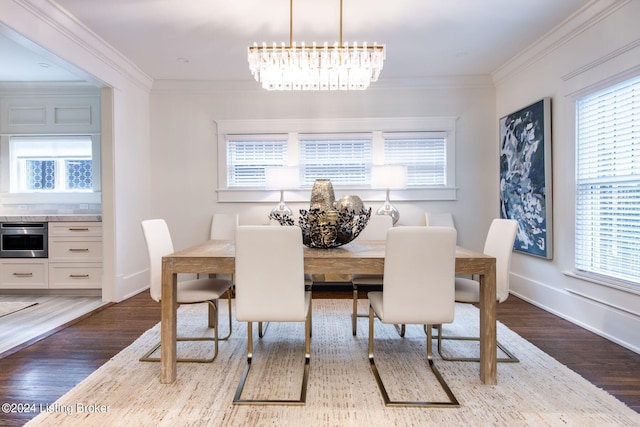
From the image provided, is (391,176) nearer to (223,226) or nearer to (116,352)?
(223,226)

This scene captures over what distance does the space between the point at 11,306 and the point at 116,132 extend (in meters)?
2.07

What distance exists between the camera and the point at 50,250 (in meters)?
3.92

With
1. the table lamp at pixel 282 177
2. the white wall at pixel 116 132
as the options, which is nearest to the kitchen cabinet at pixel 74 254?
the white wall at pixel 116 132

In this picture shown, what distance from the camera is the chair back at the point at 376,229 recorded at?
10.4 ft

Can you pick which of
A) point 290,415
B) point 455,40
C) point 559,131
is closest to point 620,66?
point 559,131

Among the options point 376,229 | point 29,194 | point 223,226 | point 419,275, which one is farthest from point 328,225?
point 29,194

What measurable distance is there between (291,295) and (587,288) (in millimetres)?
2640

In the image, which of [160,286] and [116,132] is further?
[116,132]

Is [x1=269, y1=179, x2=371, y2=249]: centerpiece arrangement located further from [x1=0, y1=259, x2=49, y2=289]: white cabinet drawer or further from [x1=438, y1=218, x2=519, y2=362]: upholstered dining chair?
[x1=0, y1=259, x2=49, y2=289]: white cabinet drawer

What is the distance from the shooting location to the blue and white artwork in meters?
3.43

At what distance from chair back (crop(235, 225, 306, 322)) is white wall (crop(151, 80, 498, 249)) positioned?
2.58m

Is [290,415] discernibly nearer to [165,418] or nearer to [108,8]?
[165,418]

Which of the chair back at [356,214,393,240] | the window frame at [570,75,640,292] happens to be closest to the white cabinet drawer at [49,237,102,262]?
the chair back at [356,214,393,240]

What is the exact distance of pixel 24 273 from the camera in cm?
392
